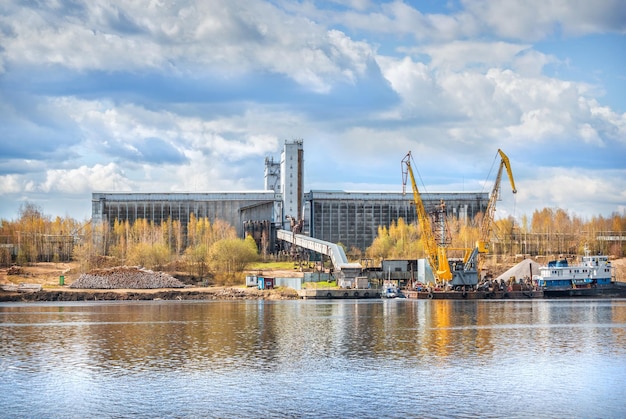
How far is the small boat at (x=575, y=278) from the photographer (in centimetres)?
12812

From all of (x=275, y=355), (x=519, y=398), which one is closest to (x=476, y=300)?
(x=275, y=355)

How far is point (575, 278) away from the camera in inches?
5098

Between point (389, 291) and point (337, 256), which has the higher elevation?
point (337, 256)

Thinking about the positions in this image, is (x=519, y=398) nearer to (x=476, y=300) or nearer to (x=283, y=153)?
(x=476, y=300)

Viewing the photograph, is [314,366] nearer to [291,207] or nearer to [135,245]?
[135,245]

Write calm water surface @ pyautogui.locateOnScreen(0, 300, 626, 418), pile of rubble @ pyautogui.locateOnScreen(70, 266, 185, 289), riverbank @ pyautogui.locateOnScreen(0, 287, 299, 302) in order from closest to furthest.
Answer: calm water surface @ pyautogui.locateOnScreen(0, 300, 626, 418), riverbank @ pyautogui.locateOnScreen(0, 287, 299, 302), pile of rubble @ pyautogui.locateOnScreen(70, 266, 185, 289)

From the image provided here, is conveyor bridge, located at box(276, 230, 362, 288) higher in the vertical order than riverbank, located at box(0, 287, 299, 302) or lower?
higher

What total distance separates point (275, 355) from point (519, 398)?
60.4 ft

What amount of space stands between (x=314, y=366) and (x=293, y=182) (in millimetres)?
132417

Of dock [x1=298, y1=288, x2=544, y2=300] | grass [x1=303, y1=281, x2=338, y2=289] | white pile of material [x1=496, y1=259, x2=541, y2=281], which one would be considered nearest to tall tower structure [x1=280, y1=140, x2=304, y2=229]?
grass [x1=303, y1=281, x2=338, y2=289]

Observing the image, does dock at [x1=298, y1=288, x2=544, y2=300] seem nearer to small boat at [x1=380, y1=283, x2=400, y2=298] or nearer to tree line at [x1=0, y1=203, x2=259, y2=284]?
small boat at [x1=380, y1=283, x2=400, y2=298]

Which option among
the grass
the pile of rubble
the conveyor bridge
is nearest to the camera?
the grass

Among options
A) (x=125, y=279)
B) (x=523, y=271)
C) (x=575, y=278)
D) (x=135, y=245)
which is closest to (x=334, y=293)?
(x=125, y=279)

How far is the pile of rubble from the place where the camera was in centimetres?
12950
